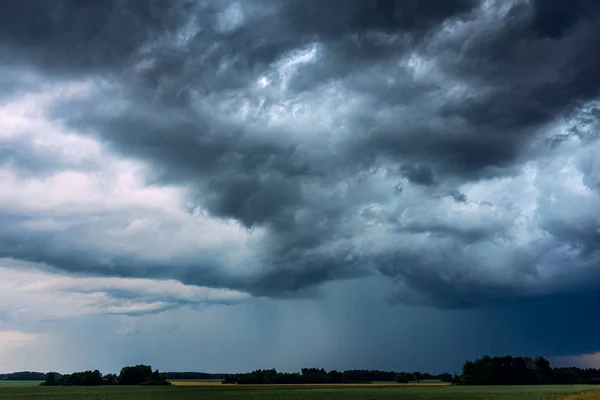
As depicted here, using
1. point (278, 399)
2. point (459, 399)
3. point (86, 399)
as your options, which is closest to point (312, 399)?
point (278, 399)

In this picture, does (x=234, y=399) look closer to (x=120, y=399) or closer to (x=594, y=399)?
(x=120, y=399)

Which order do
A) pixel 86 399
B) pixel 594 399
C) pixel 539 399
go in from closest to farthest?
pixel 594 399
pixel 539 399
pixel 86 399

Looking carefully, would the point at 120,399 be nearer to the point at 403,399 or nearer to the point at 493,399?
the point at 403,399

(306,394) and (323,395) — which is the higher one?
(323,395)

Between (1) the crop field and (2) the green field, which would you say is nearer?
(1) the crop field

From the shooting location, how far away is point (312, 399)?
104125mm

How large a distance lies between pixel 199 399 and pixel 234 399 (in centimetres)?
664

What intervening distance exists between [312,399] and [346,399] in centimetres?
808

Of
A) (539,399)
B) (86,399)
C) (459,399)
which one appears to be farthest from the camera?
(86,399)

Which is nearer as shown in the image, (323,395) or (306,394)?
(323,395)

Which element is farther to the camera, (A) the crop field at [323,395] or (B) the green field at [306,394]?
(B) the green field at [306,394]

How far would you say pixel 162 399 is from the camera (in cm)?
10469

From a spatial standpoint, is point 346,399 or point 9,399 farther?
point 9,399

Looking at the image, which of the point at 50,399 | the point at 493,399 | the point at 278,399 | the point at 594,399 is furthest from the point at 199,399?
the point at 594,399
